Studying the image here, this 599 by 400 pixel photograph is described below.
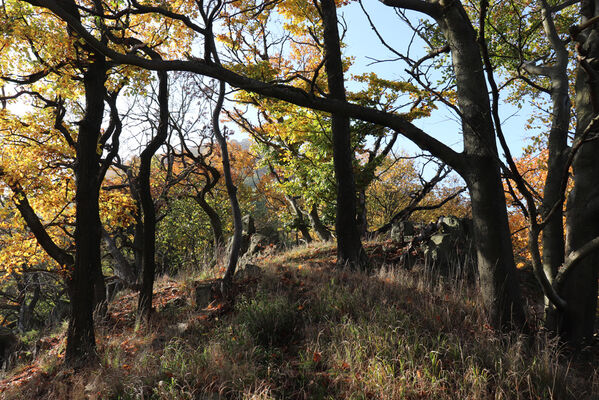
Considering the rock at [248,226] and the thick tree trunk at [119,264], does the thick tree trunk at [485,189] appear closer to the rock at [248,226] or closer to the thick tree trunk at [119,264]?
the rock at [248,226]

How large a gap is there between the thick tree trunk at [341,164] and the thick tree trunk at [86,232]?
15.1 feet

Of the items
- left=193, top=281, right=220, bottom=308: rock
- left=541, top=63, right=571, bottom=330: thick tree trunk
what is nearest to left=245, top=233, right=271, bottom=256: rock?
left=193, top=281, right=220, bottom=308: rock

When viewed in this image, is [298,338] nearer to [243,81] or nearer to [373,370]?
[373,370]

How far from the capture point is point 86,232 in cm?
564

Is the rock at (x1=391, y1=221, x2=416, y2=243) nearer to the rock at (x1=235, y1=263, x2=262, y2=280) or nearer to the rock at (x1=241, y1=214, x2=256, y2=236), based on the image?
the rock at (x1=235, y1=263, x2=262, y2=280)

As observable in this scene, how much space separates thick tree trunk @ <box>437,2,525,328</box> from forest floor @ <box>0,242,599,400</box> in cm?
33

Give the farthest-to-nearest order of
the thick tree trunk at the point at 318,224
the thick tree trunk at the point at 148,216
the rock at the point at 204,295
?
the thick tree trunk at the point at 318,224 < the thick tree trunk at the point at 148,216 < the rock at the point at 204,295

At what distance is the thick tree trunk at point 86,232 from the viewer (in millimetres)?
5449

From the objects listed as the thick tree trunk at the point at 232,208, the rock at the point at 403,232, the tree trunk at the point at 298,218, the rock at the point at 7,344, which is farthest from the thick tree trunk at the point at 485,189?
the rock at the point at 7,344

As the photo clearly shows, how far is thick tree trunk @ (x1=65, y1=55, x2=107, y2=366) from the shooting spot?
5449mm

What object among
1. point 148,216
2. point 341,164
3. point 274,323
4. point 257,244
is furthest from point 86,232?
point 257,244

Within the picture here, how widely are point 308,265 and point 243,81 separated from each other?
4.63 meters

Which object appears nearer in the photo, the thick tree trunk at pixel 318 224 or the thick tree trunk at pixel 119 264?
the thick tree trunk at pixel 119 264

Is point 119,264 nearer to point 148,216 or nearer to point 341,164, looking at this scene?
point 148,216
